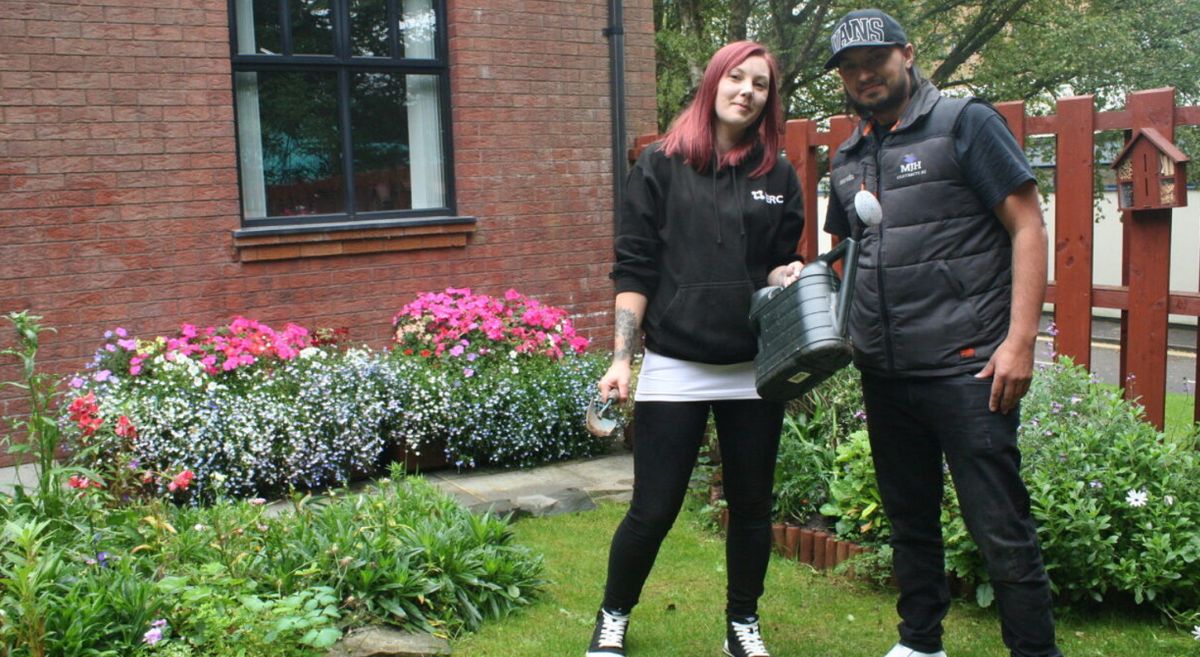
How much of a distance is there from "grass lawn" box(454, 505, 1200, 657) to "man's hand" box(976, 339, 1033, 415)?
120 cm

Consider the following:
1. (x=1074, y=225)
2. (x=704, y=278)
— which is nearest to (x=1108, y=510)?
(x=1074, y=225)

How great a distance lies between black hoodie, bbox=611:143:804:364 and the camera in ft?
11.3

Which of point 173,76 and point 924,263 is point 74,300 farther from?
point 924,263

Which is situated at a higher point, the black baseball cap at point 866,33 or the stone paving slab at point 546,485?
the black baseball cap at point 866,33

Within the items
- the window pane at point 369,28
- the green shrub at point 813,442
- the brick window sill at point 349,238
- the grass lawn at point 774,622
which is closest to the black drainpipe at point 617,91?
the brick window sill at point 349,238

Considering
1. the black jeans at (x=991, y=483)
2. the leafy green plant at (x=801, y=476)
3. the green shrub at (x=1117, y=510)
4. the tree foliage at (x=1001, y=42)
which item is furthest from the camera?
the tree foliage at (x=1001, y=42)

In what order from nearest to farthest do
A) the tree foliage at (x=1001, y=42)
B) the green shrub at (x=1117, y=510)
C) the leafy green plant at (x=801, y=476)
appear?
1. the green shrub at (x=1117, y=510)
2. the leafy green plant at (x=801, y=476)
3. the tree foliage at (x=1001, y=42)

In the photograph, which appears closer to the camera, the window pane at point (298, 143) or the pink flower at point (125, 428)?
the pink flower at point (125, 428)

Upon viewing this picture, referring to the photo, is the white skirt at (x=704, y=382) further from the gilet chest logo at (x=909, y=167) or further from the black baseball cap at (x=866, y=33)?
the black baseball cap at (x=866, y=33)

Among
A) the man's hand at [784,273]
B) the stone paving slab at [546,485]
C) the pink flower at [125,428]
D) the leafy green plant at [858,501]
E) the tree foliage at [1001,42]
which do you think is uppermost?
the tree foliage at [1001,42]

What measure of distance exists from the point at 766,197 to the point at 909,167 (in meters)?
0.49

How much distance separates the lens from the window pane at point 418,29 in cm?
757

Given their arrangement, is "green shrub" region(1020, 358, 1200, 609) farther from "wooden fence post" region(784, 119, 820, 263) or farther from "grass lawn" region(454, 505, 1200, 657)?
"wooden fence post" region(784, 119, 820, 263)

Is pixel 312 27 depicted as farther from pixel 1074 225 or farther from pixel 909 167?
pixel 909 167
